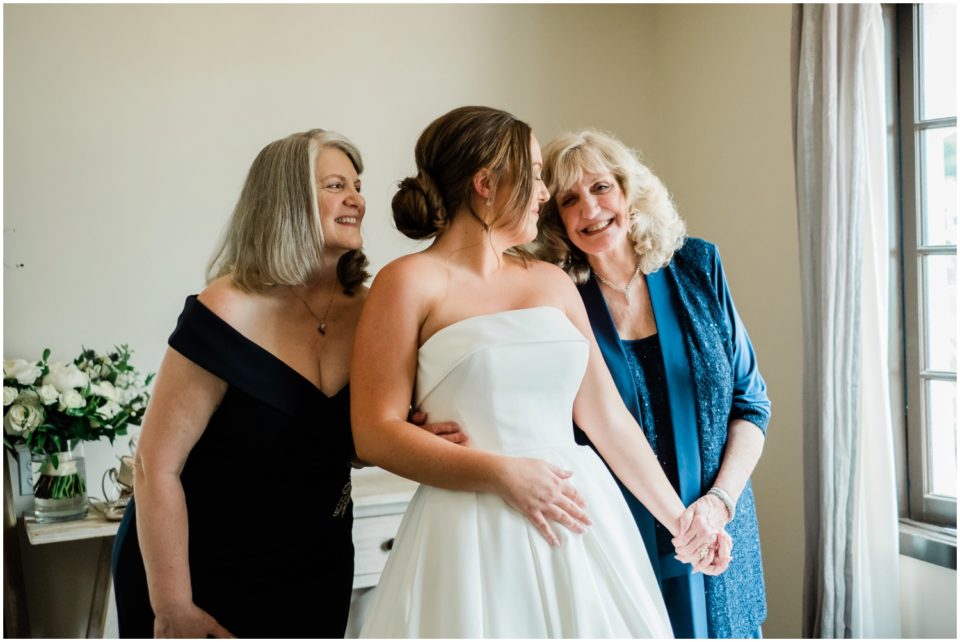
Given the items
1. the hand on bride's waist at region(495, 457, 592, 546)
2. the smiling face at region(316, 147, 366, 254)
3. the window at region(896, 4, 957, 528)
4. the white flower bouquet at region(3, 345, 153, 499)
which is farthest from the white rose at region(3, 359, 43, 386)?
the window at region(896, 4, 957, 528)

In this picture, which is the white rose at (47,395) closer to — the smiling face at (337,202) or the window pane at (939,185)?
the smiling face at (337,202)

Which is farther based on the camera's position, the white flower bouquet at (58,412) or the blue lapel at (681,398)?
the white flower bouquet at (58,412)

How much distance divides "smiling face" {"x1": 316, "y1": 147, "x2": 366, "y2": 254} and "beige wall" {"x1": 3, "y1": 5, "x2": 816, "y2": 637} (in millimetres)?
1477

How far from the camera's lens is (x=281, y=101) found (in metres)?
3.06

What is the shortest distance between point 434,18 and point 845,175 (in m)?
1.61

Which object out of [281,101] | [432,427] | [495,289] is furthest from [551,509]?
[281,101]

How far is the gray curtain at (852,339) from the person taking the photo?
257 centimetres

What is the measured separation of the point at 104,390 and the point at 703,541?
1.77m

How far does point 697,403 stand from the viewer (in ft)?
6.03

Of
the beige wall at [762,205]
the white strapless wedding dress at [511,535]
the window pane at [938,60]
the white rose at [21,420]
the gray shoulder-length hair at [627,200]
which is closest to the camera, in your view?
the white strapless wedding dress at [511,535]

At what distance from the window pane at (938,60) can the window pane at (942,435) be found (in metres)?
0.83

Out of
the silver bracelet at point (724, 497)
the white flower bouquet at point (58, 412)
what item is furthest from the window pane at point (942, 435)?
the white flower bouquet at point (58, 412)

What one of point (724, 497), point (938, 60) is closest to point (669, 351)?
point (724, 497)

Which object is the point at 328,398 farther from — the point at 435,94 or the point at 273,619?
the point at 435,94
